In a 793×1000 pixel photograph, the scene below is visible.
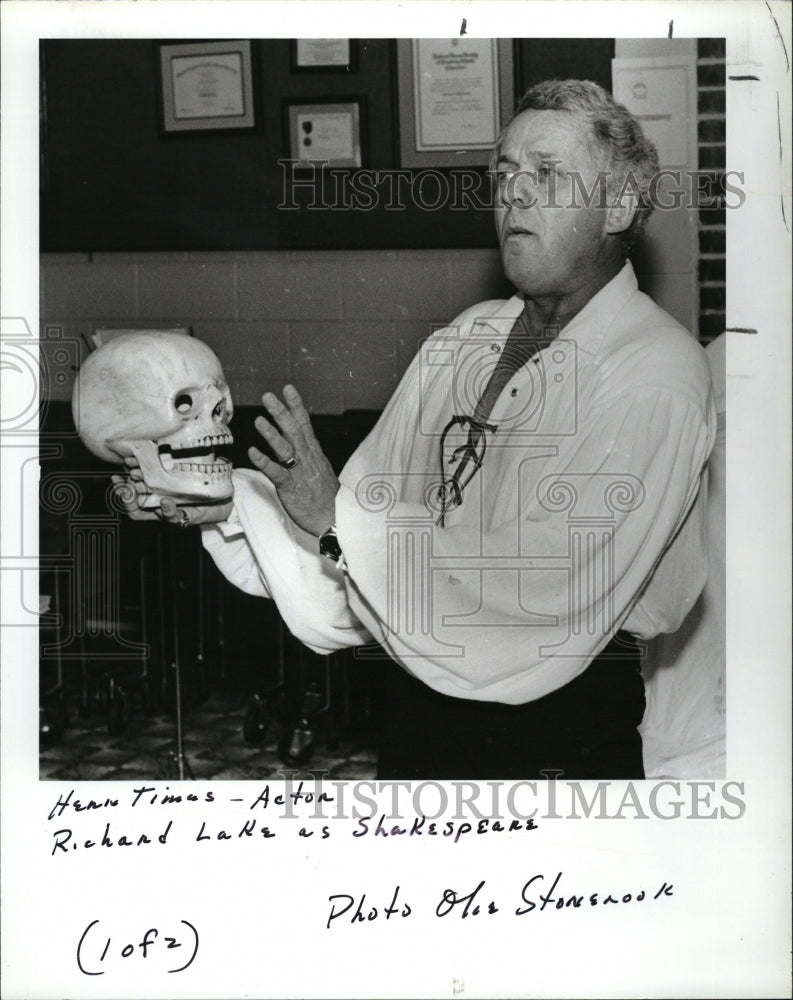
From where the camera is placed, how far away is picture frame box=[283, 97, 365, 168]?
2.43 m

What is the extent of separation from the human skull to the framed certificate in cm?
49

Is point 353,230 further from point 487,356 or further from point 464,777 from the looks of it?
point 464,777

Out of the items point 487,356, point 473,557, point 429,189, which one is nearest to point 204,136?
point 429,189

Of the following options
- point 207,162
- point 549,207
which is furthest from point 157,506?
point 549,207

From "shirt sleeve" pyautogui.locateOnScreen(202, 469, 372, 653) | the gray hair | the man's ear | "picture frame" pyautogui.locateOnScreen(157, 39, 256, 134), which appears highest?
"picture frame" pyautogui.locateOnScreen(157, 39, 256, 134)

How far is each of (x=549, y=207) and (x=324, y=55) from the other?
0.44 meters

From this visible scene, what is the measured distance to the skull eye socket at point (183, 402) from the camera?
240 cm

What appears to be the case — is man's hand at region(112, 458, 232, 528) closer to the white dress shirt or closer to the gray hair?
the white dress shirt

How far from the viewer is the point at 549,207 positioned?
92.7 inches

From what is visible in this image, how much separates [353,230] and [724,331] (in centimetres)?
62

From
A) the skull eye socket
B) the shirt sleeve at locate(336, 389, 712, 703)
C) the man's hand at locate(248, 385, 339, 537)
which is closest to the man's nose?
the shirt sleeve at locate(336, 389, 712, 703)

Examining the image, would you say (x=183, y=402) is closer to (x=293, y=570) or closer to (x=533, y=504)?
(x=293, y=570)

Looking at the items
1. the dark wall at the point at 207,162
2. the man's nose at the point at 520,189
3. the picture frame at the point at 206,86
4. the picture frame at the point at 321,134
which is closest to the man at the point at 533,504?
the man's nose at the point at 520,189

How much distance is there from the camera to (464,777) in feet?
7.90
